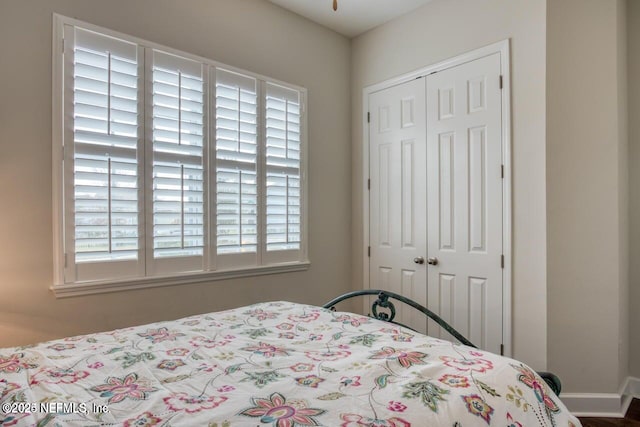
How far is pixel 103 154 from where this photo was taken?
2.23 meters

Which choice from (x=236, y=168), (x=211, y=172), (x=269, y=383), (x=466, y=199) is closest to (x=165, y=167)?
(x=211, y=172)

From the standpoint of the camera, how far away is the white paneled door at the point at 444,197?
266cm

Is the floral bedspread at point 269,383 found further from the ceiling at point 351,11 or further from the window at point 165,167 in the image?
the ceiling at point 351,11

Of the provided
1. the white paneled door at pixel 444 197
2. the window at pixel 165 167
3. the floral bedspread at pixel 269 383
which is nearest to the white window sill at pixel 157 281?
the window at pixel 165 167

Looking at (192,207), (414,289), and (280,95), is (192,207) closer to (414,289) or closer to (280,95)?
(280,95)

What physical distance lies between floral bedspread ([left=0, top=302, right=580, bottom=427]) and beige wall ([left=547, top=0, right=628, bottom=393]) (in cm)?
146

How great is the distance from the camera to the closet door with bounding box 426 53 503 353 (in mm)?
2641

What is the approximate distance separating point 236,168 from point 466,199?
1.69 m

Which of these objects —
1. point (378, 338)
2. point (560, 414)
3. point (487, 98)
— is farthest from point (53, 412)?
point (487, 98)

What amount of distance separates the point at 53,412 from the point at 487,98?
2.81 metres

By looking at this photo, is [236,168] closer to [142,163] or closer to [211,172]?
[211,172]

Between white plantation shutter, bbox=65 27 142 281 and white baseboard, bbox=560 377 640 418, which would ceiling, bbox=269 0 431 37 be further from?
white baseboard, bbox=560 377 640 418

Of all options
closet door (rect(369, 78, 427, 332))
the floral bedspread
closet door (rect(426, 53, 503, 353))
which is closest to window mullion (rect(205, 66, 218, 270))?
the floral bedspread

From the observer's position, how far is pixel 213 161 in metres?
2.68
